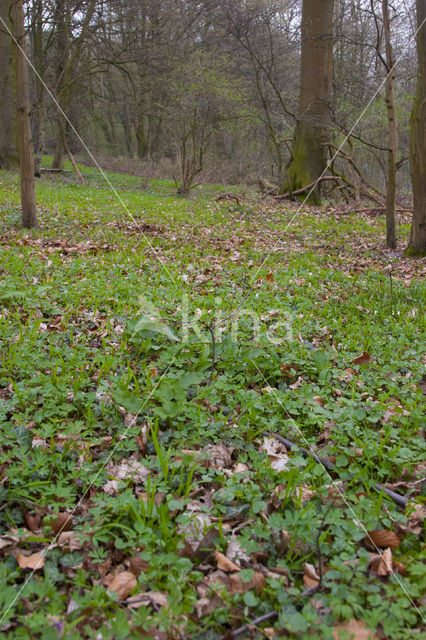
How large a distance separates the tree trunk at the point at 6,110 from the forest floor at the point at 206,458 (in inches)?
417

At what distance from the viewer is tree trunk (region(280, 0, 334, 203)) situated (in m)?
11.4

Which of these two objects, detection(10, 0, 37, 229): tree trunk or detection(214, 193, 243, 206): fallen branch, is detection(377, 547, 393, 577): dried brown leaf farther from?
detection(214, 193, 243, 206): fallen branch

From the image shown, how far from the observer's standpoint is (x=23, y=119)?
21.0 feet

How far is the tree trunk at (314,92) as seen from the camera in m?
11.4

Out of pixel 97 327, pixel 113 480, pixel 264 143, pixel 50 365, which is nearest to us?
pixel 113 480

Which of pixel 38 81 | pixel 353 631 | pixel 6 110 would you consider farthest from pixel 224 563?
pixel 38 81

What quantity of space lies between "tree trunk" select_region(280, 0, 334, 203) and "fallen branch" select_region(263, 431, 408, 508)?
9880 millimetres

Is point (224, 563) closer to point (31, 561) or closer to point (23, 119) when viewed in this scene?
point (31, 561)

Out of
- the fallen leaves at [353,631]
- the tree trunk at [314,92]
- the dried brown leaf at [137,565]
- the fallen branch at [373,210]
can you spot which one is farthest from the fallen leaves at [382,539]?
the tree trunk at [314,92]

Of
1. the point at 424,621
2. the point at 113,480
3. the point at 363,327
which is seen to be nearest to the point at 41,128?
the point at 363,327

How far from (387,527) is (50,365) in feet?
7.50

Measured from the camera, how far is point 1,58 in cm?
1409

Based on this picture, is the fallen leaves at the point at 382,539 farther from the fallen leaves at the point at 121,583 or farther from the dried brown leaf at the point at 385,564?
the fallen leaves at the point at 121,583

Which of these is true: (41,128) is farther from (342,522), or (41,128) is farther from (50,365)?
(342,522)
